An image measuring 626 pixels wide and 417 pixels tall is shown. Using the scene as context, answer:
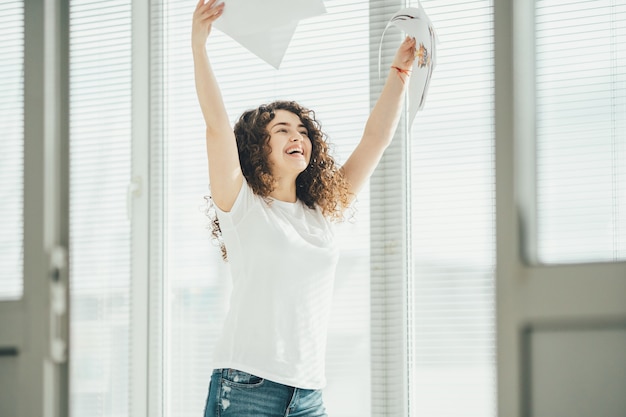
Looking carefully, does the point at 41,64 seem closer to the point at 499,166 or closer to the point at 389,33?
the point at 389,33

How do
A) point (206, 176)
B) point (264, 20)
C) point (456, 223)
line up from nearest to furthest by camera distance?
1. point (264, 20)
2. point (456, 223)
3. point (206, 176)

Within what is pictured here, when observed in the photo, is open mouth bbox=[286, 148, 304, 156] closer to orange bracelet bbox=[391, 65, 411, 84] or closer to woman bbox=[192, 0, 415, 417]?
woman bbox=[192, 0, 415, 417]

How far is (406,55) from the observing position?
2221 mm

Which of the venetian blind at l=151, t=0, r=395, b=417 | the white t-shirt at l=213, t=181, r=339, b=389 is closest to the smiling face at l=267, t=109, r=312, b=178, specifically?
the white t-shirt at l=213, t=181, r=339, b=389

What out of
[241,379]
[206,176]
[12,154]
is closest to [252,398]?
[241,379]

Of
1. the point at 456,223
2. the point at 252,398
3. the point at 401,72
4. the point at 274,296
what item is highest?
the point at 401,72

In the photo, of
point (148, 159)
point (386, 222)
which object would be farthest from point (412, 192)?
point (148, 159)

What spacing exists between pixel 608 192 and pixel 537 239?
21 cm

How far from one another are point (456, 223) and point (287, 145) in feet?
1.78

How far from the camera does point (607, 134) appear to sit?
2.23m

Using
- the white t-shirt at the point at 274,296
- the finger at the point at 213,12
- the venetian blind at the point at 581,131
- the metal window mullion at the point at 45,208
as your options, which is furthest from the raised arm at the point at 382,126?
the metal window mullion at the point at 45,208

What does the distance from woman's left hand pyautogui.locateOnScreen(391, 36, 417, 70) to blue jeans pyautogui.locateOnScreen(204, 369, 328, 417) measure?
2.73 feet

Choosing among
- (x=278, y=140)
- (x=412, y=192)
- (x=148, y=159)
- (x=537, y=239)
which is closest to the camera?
(x=278, y=140)

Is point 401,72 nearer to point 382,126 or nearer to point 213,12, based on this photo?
point 382,126
